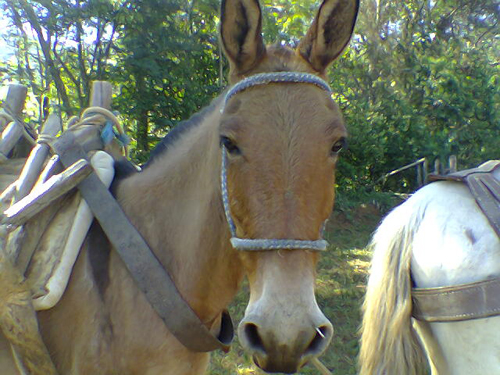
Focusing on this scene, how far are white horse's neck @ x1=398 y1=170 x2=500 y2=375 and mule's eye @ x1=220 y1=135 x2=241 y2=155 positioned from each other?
119 centimetres

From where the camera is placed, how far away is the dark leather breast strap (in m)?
1.75

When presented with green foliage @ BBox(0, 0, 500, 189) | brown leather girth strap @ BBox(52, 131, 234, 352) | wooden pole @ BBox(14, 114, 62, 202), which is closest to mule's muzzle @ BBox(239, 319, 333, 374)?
brown leather girth strap @ BBox(52, 131, 234, 352)

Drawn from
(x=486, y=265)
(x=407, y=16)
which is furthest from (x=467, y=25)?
(x=486, y=265)

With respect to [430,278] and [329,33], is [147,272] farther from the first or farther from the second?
[430,278]

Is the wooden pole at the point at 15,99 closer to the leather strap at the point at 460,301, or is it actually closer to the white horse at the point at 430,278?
the white horse at the point at 430,278

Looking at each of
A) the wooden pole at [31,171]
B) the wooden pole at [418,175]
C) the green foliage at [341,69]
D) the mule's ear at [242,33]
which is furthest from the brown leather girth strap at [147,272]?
the wooden pole at [418,175]

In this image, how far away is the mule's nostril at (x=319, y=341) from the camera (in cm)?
119

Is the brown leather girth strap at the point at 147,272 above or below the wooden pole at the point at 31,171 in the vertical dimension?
below

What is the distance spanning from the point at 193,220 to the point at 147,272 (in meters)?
0.26

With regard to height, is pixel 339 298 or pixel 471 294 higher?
pixel 471 294

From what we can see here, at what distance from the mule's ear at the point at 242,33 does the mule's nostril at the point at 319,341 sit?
3.01ft

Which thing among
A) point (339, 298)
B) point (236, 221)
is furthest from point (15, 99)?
point (339, 298)

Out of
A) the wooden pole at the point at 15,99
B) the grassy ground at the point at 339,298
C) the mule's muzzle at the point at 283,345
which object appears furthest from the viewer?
the grassy ground at the point at 339,298

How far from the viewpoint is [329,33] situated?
1.48 m
